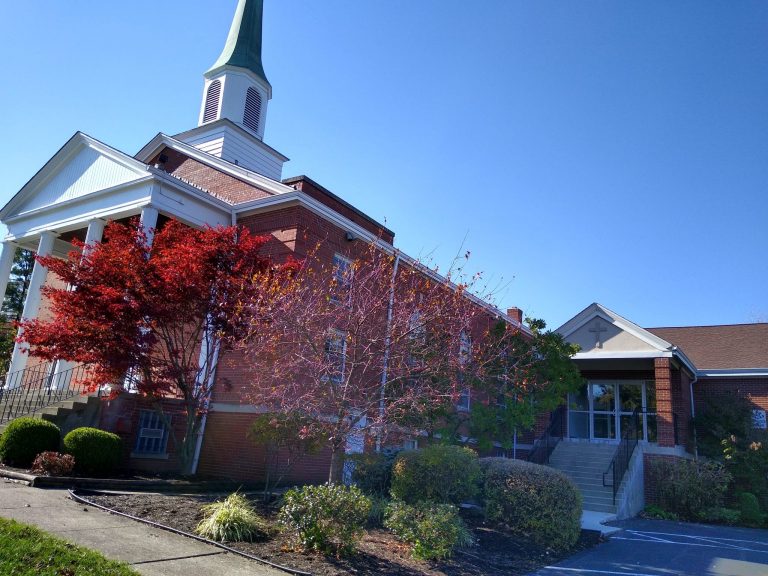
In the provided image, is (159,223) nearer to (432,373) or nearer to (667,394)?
(432,373)

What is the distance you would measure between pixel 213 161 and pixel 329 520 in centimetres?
1244

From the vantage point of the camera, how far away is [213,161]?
57.0 feet

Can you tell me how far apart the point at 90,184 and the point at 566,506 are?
43.3 feet

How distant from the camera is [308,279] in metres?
13.0

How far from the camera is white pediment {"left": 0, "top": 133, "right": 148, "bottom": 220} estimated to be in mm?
14766

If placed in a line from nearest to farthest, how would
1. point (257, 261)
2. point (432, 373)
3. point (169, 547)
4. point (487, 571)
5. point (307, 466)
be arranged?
point (169, 547), point (487, 571), point (432, 373), point (257, 261), point (307, 466)

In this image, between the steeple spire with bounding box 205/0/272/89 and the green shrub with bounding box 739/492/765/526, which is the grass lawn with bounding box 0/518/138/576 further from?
the steeple spire with bounding box 205/0/272/89

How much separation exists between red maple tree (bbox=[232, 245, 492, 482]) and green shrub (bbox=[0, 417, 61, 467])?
3.79m

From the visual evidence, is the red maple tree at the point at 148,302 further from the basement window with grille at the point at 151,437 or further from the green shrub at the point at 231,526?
the green shrub at the point at 231,526

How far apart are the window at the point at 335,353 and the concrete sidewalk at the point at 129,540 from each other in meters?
3.18

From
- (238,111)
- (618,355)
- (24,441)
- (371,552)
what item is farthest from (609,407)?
(24,441)

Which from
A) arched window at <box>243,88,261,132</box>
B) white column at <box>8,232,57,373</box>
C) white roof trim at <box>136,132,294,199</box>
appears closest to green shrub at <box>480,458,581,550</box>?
white roof trim at <box>136,132,294,199</box>

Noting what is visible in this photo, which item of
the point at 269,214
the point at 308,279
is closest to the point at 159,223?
the point at 269,214

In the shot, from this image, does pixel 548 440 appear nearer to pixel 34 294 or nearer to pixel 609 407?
pixel 609 407
